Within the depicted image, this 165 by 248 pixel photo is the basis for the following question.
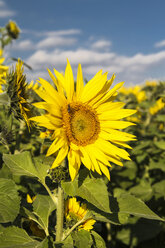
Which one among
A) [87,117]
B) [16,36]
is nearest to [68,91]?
[87,117]

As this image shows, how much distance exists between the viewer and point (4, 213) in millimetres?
1592

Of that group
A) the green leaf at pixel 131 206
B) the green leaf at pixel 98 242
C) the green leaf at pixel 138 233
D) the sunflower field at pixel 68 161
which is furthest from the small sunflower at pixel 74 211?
the green leaf at pixel 138 233

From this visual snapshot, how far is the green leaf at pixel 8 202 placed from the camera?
62.2 inches

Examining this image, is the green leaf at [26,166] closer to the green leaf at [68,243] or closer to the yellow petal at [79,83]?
the green leaf at [68,243]

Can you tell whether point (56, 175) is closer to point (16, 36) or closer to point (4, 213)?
point (4, 213)

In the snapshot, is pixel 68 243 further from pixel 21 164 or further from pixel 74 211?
pixel 21 164

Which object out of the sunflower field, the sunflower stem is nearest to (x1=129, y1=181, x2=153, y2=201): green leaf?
the sunflower field

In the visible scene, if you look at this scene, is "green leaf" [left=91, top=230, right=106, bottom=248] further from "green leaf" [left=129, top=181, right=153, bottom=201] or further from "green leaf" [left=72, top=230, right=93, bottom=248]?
"green leaf" [left=129, top=181, right=153, bottom=201]

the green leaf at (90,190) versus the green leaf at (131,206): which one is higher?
the green leaf at (90,190)

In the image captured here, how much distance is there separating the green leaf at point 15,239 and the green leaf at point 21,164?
377 mm

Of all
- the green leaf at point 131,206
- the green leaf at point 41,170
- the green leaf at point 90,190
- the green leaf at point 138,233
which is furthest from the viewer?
the green leaf at point 138,233

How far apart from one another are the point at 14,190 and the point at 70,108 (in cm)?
65

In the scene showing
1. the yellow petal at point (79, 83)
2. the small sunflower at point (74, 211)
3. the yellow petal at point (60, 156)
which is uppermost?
the yellow petal at point (79, 83)

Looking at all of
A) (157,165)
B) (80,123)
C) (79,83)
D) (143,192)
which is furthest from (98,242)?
(157,165)
